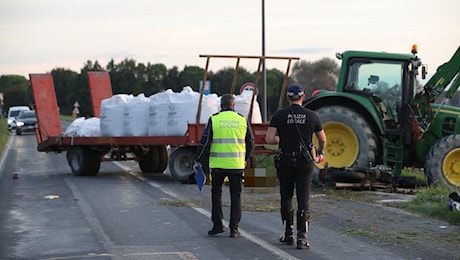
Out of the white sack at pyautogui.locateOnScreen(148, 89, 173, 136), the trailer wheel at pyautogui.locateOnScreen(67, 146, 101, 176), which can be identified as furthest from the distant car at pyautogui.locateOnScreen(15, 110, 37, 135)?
the white sack at pyautogui.locateOnScreen(148, 89, 173, 136)

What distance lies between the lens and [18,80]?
149 m

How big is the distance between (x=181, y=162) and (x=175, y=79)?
5469cm

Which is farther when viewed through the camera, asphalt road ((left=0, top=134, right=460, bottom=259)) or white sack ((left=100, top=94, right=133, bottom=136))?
white sack ((left=100, top=94, right=133, bottom=136))

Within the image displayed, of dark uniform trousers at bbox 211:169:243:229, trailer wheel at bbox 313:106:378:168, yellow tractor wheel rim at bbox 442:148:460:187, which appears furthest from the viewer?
trailer wheel at bbox 313:106:378:168

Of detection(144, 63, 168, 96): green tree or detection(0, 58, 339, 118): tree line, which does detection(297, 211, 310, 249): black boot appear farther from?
detection(144, 63, 168, 96): green tree

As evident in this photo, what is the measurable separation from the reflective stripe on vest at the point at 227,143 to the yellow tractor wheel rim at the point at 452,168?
6239 millimetres

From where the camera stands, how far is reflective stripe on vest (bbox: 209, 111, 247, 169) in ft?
35.8

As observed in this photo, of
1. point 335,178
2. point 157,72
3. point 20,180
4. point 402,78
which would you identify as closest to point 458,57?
point 402,78

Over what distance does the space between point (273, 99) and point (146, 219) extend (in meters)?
37.2

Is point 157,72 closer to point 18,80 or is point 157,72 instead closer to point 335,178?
point 335,178

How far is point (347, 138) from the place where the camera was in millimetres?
16922

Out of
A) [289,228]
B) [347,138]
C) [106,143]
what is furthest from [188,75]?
[289,228]

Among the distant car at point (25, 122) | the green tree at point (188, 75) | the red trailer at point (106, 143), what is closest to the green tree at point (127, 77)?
the green tree at point (188, 75)

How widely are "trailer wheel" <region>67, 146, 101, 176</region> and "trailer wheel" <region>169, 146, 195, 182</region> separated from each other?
3.13 metres
